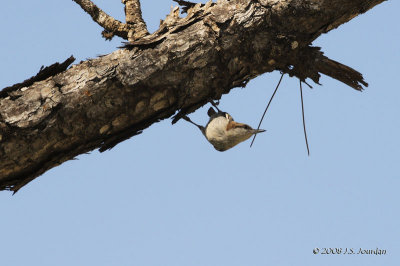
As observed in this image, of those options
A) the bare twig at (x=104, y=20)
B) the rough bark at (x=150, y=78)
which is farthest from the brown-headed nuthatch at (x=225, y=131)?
the bare twig at (x=104, y=20)

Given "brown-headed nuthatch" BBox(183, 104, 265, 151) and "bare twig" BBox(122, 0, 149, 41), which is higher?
"bare twig" BBox(122, 0, 149, 41)

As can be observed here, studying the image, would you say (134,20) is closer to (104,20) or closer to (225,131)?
(104,20)

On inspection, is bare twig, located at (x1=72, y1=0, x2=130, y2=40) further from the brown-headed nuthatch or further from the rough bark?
the brown-headed nuthatch

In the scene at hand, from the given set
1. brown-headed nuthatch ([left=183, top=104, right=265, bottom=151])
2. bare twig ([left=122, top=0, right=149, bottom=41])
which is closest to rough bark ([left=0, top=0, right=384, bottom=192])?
bare twig ([left=122, top=0, right=149, bottom=41])

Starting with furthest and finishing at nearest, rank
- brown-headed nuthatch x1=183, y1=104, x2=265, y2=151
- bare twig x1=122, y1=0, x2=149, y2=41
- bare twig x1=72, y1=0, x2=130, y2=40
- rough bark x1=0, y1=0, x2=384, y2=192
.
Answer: brown-headed nuthatch x1=183, y1=104, x2=265, y2=151 → bare twig x1=72, y1=0, x2=130, y2=40 → bare twig x1=122, y1=0, x2=149, y2=41 → rough bark x1=0, y1=0, x2=384, y2=192

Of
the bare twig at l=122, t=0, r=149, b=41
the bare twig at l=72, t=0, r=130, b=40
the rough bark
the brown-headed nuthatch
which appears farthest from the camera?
the brown-headed nuthatch

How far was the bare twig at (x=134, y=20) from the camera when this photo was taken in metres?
3.19

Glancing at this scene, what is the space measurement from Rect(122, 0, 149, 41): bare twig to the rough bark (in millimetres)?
181

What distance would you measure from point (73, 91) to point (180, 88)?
26.1 inches

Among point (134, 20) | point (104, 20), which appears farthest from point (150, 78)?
point (104, 20)

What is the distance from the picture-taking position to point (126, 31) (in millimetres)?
3279

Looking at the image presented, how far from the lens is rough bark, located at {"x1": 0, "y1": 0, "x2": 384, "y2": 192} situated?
2.84m

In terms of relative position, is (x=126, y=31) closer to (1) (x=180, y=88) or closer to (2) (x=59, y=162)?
(1) (x=180, y=88)

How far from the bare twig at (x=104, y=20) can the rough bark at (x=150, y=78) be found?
361 millimetres
